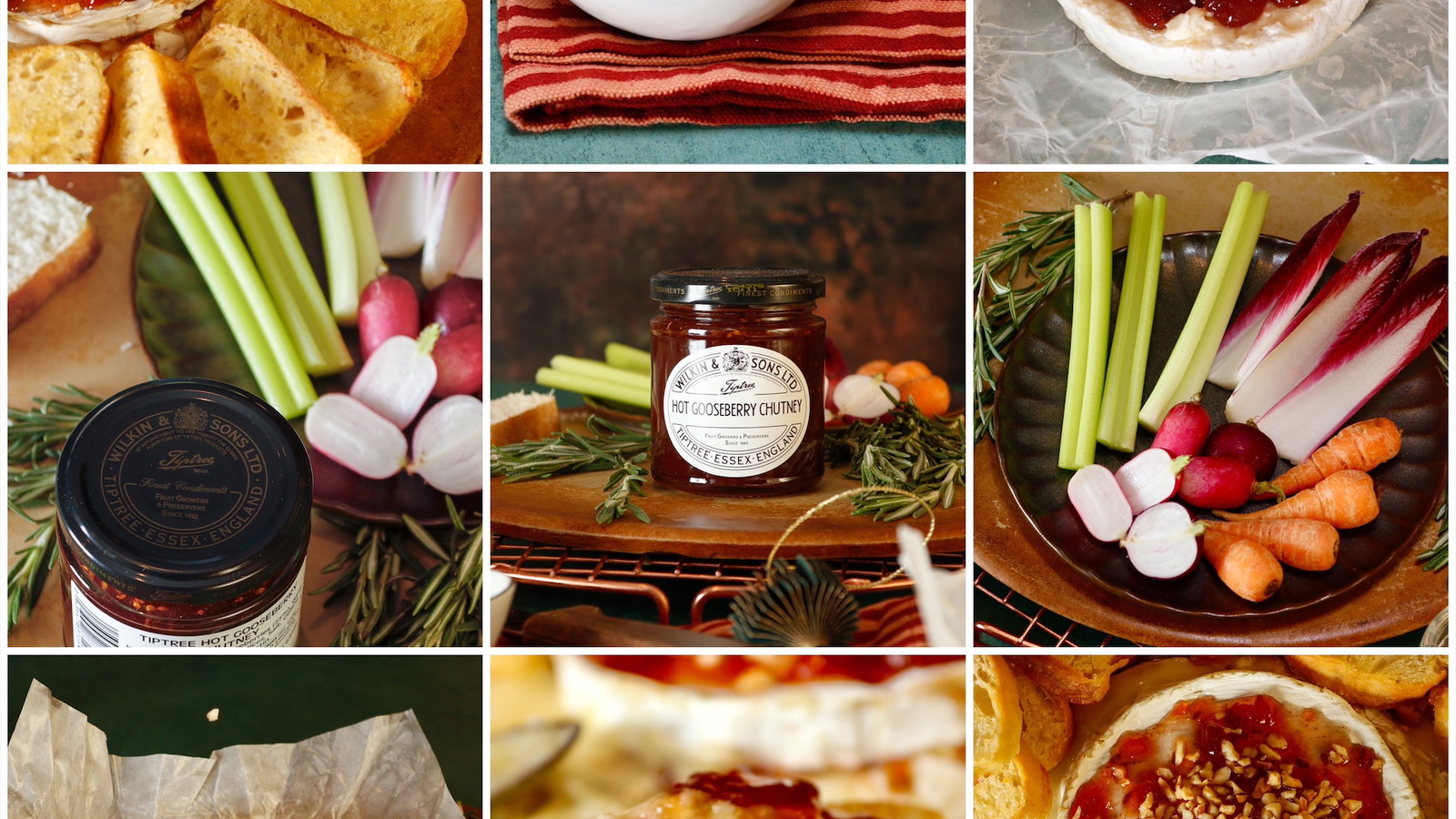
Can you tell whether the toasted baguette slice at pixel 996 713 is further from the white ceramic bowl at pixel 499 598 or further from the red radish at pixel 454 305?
the red radish at pixel 454 305

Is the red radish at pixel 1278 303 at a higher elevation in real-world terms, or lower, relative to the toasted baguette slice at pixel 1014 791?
higher

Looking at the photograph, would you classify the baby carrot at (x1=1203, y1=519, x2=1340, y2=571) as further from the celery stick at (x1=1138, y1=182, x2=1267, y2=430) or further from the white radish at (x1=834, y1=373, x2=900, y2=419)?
the white radish at (x1=834, y1=373, x2=900, y2=419)

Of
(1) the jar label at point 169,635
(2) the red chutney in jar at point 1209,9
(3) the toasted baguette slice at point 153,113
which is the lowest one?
(1) the jar label at point 169,635

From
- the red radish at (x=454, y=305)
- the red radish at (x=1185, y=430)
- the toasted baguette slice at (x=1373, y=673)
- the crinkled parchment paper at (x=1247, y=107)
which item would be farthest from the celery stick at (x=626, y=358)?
the toasted baguette slice at (x=1373, y=673)

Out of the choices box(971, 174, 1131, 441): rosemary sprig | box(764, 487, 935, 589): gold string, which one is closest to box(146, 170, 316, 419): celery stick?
box(764, 487, 935, 589): gold string

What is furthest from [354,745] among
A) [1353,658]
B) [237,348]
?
[1353,658]
